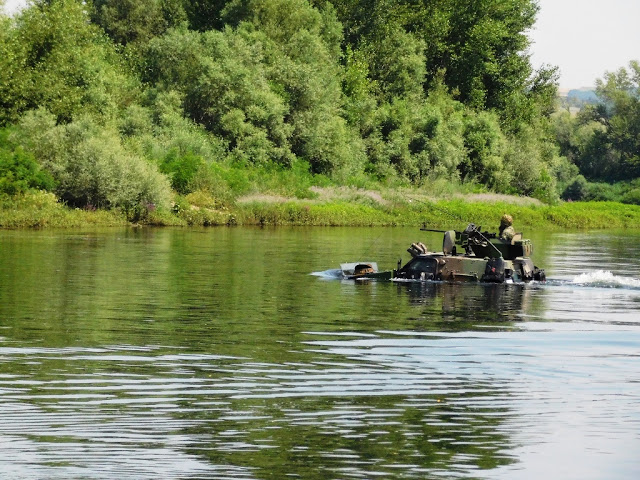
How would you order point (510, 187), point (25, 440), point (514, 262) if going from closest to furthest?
point (25, 440), point (514, 262), point (510, 187)

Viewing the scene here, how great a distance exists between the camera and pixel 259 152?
73.2 meters

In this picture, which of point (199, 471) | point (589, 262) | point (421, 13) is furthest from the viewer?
point (421, 13)

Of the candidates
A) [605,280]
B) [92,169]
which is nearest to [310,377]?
[605,280]

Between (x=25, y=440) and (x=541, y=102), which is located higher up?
(x=541, y=102)

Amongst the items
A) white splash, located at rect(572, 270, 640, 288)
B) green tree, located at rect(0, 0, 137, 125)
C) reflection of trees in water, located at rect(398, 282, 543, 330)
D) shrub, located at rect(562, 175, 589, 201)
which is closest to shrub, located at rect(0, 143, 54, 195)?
green tree, located at rect(0, 0, 137, 125)

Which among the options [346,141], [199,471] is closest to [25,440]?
[199,471]

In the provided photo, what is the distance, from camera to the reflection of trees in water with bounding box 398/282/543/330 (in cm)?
2427

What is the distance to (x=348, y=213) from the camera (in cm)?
6938

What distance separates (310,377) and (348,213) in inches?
2091

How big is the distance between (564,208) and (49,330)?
224 ft

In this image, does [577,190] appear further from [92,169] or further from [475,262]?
[475,262]

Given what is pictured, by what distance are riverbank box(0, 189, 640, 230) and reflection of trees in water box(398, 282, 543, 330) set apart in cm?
1824

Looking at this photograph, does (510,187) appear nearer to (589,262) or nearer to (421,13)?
(421,13)

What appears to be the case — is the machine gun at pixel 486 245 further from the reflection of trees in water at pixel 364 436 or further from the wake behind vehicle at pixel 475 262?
the reflection of trees in water at pixel 364 436
